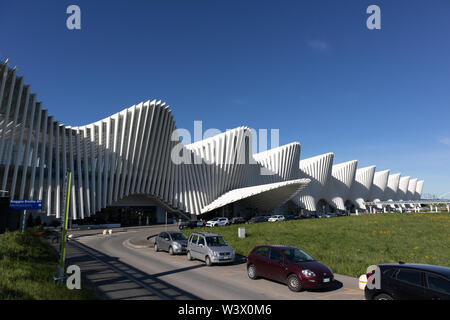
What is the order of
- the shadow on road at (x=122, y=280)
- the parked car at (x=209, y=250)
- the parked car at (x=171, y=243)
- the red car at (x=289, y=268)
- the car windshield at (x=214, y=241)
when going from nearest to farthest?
the shadow on road at (x=122, y=280) → the red car at (x=289, y=268) → the parked car at (x=209, y=250) → the car windshield at (x=214, y=241) → the parked car at (x=171, y=243)

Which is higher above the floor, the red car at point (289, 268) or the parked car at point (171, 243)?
the red car at point (289, 268)

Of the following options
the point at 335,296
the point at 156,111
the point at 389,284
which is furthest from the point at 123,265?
the point at 156,111

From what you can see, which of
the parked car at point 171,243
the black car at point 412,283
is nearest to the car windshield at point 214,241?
the parked car at point 171,243

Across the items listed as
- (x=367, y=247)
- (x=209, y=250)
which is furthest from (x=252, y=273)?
(x=367, y=247)

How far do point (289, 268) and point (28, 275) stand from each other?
8.61 metres

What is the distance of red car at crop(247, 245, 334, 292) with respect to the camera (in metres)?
9.77

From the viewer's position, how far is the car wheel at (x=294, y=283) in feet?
32.3

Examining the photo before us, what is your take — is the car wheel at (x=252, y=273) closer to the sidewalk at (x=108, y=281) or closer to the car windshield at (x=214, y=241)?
the car windshield at (x=214, y=241)

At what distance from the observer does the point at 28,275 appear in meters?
9.38

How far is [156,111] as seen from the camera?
144 feet

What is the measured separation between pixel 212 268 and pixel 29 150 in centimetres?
2696

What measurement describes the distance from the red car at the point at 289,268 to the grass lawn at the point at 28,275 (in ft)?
20.0

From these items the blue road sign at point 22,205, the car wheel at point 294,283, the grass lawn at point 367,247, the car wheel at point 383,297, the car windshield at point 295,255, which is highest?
the blue road sign at point 22,205
